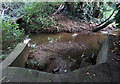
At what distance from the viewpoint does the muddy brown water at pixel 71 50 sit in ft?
10.3

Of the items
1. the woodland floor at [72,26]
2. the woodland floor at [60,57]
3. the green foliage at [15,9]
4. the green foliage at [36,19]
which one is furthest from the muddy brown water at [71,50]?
the green foliage at [15,9]

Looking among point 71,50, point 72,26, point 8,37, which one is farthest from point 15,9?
point 71,50

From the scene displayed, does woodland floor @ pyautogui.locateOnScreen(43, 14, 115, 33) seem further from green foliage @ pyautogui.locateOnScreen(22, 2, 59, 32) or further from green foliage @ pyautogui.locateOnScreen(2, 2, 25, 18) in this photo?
green foliage @ pyautogui.locateOnScreen(2, 2, 25, 18)

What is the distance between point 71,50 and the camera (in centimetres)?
400

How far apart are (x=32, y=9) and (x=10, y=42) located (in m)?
2.95

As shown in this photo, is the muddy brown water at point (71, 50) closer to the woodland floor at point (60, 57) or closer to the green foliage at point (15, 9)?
the woodland floor at point (60, 57)

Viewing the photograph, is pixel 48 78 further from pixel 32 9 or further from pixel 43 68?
pixel 32 9

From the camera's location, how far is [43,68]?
9.97 ft

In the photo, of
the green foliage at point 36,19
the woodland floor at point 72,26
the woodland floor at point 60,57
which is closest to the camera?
the woodland floor at point 60,57

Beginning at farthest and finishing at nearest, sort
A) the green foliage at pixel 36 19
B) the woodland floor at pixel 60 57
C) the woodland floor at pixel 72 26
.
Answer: the woodland floor at pixel 72 26 → the green foliage at pixel 36 19 → the woodland floor at pixel 60 57

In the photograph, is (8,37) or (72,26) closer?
(8,37)

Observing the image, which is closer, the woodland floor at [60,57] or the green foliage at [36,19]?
the woodland floor at [60,57]

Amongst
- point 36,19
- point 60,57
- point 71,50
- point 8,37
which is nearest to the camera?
point 8,37

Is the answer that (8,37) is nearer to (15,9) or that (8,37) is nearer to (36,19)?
(36,19)
